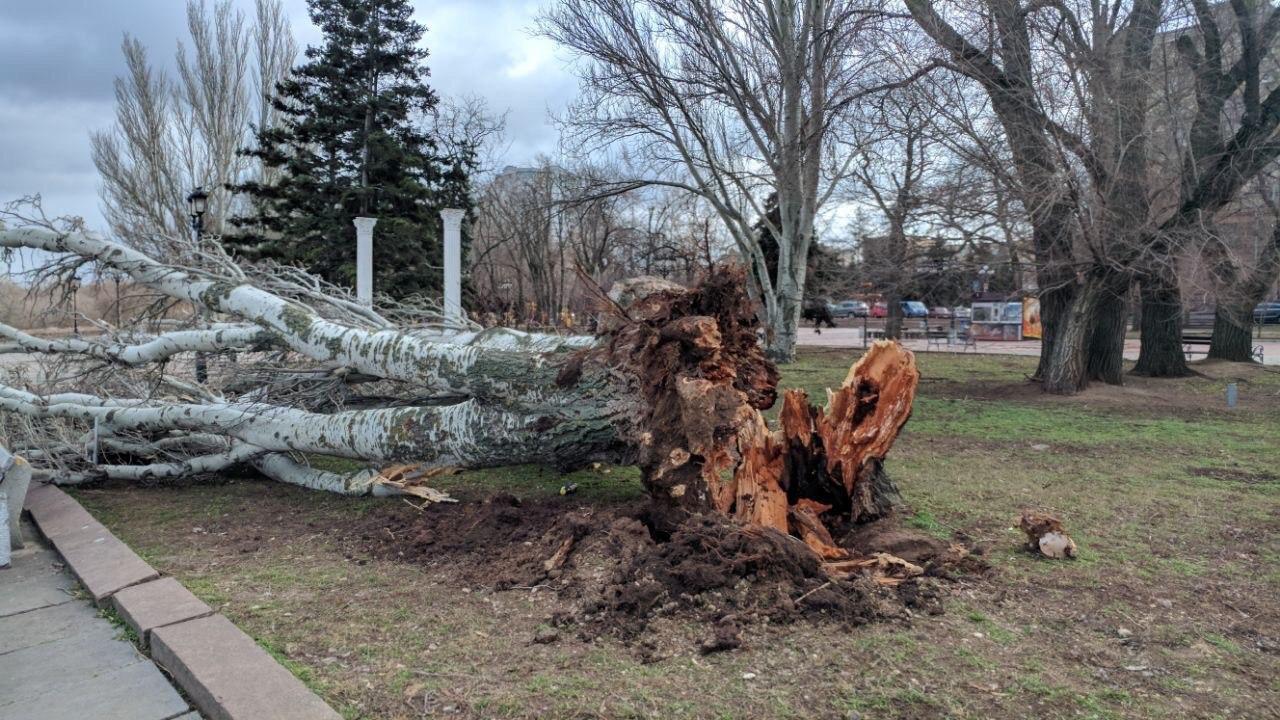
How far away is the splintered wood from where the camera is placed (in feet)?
13.2

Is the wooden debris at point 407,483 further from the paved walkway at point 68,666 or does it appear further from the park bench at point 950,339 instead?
the park bench at point 950,339

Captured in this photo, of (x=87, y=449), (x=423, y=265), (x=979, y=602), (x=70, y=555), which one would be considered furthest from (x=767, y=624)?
(x=423, y=265)

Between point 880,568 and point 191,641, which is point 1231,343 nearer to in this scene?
point 880,568

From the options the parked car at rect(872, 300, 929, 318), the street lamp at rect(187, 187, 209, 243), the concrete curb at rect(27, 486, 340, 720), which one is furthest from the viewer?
the parked car at rect(872, 300, 929, 318)

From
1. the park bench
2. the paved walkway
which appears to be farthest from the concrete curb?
the park bench

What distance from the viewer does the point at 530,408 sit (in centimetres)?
459

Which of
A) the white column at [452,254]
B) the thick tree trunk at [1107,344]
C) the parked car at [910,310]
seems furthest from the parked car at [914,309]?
the white column at [452,254]

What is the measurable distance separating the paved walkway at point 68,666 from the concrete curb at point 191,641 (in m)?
0.08

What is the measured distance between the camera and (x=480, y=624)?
Answer: 315 centimetres

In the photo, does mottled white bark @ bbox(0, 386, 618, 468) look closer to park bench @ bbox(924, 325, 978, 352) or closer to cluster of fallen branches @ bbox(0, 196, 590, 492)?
cluster of fallen branches @ bbox(0, 196, 590, 492)

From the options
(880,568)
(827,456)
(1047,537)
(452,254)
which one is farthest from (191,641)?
(452,254)

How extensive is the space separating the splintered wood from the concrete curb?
2169 millimetres

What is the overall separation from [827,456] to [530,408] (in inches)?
69.5

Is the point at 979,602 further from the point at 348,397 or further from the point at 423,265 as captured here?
the point at 423,265
